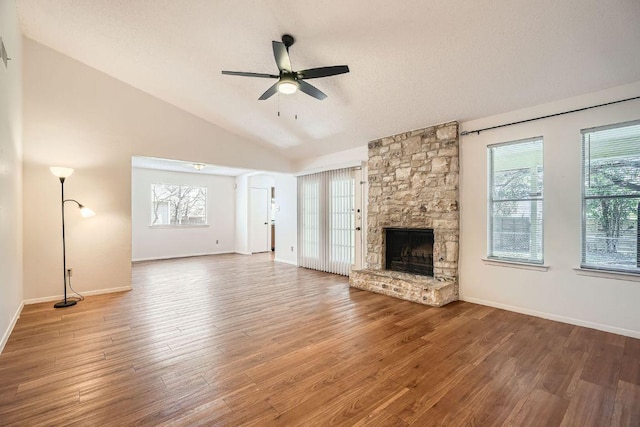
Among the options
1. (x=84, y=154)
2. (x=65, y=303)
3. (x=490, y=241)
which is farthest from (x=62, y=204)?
(x=490, y=241)

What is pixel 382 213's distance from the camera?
16.6 feet

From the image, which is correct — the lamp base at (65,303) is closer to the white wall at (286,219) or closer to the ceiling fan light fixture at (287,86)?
the ceiling fan light fixture at (287,86)

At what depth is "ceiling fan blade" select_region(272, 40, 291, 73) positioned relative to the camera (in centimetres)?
254

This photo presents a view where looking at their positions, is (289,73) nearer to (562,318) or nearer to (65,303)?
(562,318)

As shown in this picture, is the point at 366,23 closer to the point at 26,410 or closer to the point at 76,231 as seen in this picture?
the point at 26,410

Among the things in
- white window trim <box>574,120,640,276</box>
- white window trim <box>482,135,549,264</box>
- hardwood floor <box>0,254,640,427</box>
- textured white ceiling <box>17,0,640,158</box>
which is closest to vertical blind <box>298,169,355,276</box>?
textured white ceiling <box>17,0,640,158</box>

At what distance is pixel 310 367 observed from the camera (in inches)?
90.6

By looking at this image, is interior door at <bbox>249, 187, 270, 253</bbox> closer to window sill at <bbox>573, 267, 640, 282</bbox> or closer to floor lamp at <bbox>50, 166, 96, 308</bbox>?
floor lamp at <bbox>50, 166, 96, 308</bbox>

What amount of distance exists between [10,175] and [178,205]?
5.37 m

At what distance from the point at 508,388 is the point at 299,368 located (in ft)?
5.03

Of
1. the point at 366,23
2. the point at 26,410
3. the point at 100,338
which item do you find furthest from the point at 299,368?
the point at 366,23

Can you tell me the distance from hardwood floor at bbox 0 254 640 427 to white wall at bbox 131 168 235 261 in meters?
4.29

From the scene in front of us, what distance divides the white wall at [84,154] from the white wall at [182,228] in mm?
3227

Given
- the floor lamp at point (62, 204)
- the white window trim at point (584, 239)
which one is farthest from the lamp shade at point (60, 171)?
the white window trim at point (584, 239)
